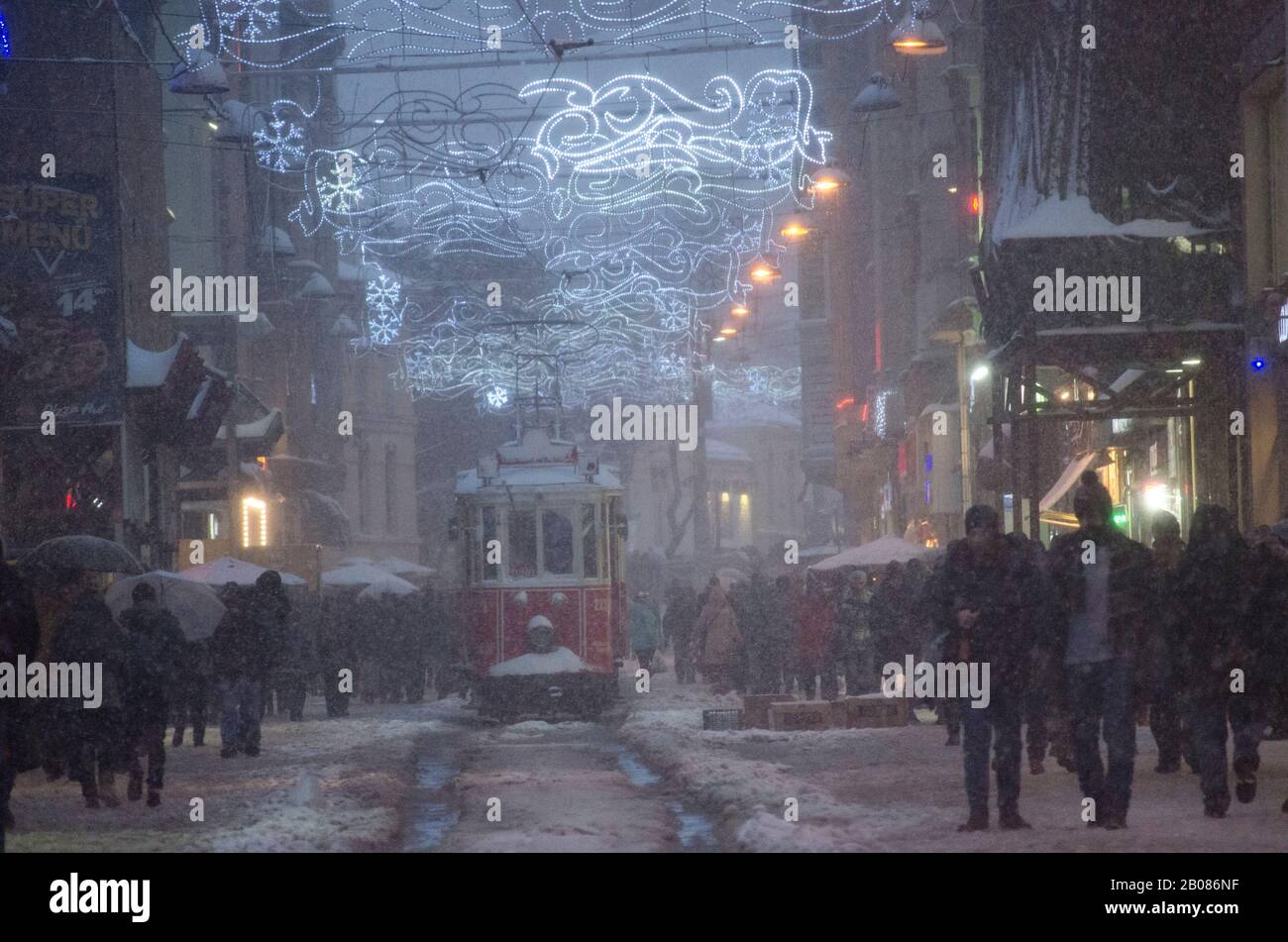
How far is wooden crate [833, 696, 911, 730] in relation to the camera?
2011cm

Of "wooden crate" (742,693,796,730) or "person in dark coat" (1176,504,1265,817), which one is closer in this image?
"person in dark coat" (1176,504,1265,817)

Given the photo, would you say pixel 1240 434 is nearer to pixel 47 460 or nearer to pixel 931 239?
pixel 47 460

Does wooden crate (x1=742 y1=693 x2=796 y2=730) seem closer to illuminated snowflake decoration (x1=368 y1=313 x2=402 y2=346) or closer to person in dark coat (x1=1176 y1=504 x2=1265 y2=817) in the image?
person in dark coat (x1=1176 y1=504 x2=1265 y2=817)

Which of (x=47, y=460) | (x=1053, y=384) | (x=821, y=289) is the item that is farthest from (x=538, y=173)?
(x=821, y=289)

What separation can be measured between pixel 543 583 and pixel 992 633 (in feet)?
48.7

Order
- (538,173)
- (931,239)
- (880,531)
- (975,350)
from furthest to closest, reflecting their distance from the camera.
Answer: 1. (880,531)
2. (931,239)
3. (975,350)
4. (538,173)

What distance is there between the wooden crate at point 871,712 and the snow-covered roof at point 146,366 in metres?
10.6

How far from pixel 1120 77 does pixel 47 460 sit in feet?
46.5

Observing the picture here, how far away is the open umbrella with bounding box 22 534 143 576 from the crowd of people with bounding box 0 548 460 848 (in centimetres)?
17

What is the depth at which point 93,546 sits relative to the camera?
15.4m

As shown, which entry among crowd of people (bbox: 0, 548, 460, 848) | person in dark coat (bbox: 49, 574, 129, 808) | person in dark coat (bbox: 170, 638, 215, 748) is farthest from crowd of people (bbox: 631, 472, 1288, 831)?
person in dark coat (bbox: 170, 638, 215, 748)

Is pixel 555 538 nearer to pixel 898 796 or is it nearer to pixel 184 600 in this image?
pixel 184 600

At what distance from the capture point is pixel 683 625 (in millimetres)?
36125

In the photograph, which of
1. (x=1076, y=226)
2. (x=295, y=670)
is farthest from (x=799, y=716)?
(x=295, y=670)
